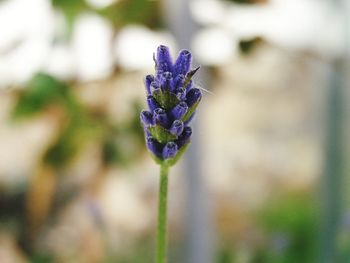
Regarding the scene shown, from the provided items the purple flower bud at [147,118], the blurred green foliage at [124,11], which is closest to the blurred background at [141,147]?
the blurred green foliage at [124,11]

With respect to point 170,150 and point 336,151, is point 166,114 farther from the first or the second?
point 336,151

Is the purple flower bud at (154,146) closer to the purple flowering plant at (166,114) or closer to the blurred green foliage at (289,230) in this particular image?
the purple flowering plant at (166,114)

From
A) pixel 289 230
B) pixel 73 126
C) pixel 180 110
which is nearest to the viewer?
pixel 180 110

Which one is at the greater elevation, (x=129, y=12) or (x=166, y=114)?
(x=129, y=12)

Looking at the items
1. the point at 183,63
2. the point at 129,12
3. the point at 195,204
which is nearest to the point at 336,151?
the point at 195,204

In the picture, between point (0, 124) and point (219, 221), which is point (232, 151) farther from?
point (0, 124)

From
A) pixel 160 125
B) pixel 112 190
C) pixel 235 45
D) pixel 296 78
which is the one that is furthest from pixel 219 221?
pixel 160 125

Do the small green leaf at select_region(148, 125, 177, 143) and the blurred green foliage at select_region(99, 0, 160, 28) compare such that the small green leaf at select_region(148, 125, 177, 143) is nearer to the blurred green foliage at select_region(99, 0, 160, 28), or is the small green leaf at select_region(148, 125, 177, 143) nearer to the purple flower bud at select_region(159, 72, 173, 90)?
the purple flower bud at select_region(159, 72, 173, 90)
